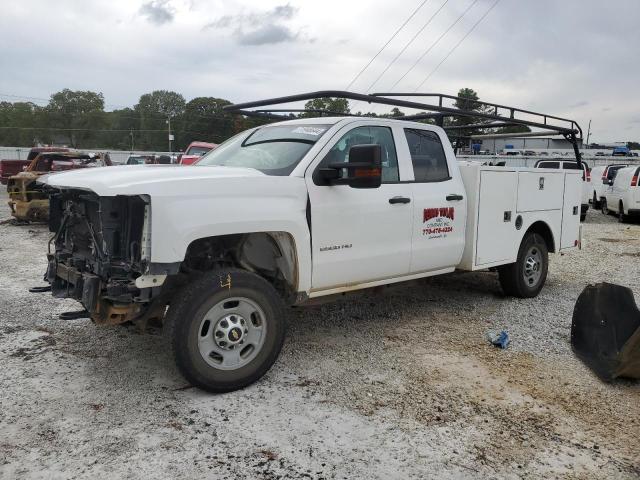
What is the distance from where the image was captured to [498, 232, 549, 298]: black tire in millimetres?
6688

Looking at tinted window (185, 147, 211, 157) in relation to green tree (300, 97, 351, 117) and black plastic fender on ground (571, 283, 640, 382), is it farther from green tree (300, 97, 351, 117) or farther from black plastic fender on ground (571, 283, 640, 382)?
black plastic fender on ground (571, 283, 640, 382)

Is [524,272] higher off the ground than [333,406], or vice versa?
[524,272]

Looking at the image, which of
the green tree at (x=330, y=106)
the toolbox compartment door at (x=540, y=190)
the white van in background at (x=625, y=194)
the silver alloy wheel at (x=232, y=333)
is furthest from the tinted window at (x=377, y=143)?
the white van in background at (x=625, y=194)

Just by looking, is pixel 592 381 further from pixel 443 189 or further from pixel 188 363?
pixel 188 363

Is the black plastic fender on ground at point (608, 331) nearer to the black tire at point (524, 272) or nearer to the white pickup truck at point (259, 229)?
the white pickup truck at point (259, 229)

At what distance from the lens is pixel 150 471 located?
306 centimetres

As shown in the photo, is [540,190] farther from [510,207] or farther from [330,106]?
[330,106]

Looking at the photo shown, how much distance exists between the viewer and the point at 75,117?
3095 inches

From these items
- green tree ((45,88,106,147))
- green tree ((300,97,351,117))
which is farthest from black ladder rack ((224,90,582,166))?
green tree ((45,88,106,147))

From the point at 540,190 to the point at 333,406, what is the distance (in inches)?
167

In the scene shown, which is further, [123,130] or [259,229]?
[123,130]

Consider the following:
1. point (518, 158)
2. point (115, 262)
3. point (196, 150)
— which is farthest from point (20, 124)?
point (115, 262)

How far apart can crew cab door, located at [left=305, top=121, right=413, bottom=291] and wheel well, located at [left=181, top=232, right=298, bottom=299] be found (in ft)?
0.69


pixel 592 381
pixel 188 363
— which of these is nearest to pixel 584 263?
pixel 592 381
